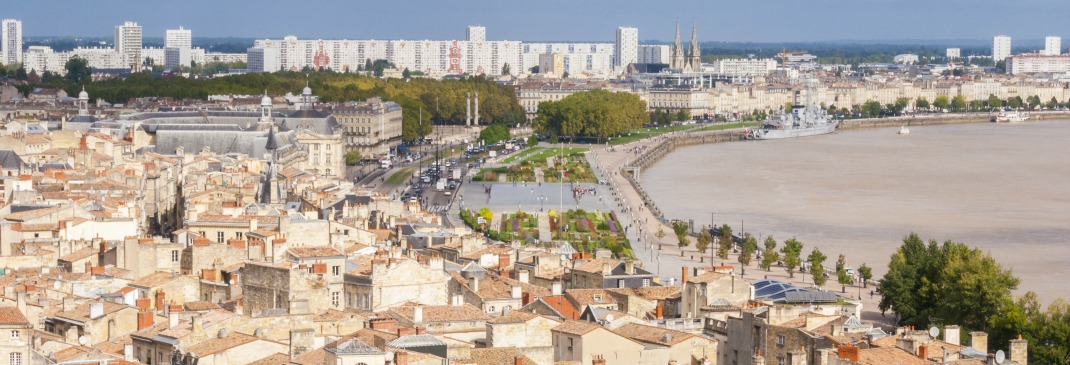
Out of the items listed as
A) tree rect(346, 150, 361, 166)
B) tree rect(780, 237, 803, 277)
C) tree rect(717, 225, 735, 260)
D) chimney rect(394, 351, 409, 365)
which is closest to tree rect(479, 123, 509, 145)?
tree rect(346, 150, 361, 166)

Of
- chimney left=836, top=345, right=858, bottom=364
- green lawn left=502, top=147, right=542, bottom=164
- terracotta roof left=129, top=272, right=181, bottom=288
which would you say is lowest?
green lawn left=502, top=147, right=542, bottom=164

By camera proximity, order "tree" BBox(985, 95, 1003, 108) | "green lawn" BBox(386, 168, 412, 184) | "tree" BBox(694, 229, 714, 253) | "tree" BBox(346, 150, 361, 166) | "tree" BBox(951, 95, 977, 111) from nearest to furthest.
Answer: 1. "tree" BBox(694, 229, 714, 253)
2. "green lawn" BBox(386, 168, 412, 184)
3. "tree" BBox(346, 150, 361, 166)
4. "tree" BBox(951, 95, 977, 111)
5. "tree" BBox(985, 95, 1003, 108)

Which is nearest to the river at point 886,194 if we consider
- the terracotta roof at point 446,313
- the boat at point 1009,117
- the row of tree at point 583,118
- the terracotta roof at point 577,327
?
the row of tree at point 583,118

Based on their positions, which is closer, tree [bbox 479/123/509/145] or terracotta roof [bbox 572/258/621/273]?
terracotta roof [bbox 572/258/621/273]

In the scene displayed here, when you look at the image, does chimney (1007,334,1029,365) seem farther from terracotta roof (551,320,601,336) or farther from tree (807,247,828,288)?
tree (807,247,828,288)

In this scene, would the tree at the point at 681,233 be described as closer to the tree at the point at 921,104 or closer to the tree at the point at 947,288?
the tree at the point at 947,288

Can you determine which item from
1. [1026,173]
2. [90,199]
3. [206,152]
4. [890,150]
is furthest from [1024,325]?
[890,150]

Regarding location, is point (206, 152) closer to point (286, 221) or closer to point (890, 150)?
point (286, 221)
